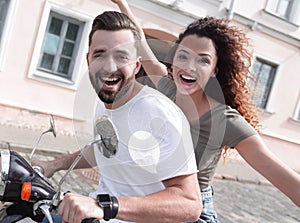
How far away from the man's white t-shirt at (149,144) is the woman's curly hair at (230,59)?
0.43 meters

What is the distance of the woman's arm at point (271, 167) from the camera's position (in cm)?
168

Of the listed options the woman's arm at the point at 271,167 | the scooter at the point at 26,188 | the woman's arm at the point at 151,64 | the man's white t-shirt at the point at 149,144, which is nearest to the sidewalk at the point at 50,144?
the woman's arm at the point at 151,64

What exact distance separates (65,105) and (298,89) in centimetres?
692

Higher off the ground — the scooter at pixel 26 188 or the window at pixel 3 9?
the window at pixel 3 9

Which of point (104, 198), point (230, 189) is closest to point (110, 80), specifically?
point (104, 198)

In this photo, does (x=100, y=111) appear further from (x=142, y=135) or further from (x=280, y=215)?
(x=280, y=215)

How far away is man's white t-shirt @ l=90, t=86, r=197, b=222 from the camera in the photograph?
1.37m

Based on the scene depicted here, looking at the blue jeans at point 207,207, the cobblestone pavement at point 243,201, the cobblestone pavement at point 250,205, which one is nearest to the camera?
the blue jeans at point 207,207

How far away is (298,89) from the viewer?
12352 mm

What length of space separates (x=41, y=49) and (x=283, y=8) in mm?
6940

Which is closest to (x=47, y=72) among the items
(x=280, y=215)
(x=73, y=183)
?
(x=73, y=183)

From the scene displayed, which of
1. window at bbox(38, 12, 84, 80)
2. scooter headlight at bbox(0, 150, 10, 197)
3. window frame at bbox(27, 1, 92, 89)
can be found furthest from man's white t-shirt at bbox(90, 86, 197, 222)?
window at bbox(38, 12, 84, 80)

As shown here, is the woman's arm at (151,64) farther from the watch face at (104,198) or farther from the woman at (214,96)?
the watch face at (104,198)

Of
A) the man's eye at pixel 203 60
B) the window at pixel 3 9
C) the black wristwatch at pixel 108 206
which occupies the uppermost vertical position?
the window at pixel 3 9
